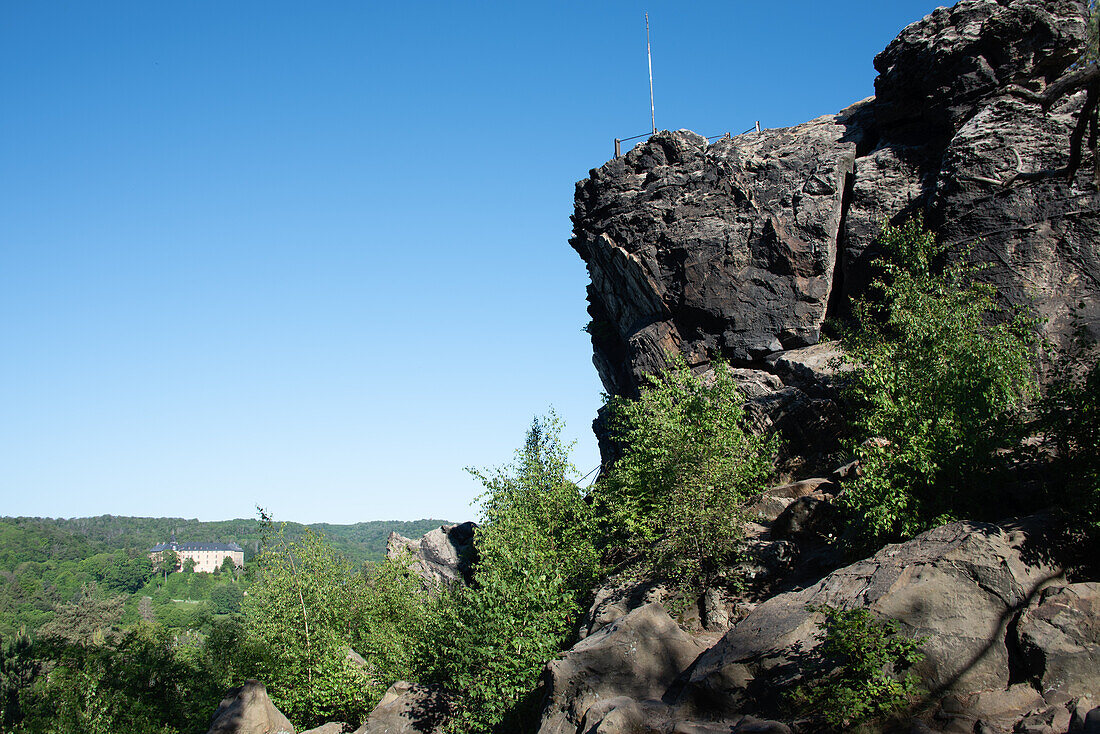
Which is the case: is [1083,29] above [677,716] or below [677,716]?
above

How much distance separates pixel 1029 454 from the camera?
1470 cm

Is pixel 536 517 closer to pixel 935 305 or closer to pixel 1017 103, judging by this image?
pixel 935 305

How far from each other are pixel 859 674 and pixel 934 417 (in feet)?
22.7

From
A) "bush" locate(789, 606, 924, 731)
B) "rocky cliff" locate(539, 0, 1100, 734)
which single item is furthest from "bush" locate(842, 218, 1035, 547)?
"bush" locate(789, 606, 924, 731)

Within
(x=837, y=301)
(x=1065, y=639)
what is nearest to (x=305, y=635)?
(x=1065, y=639)

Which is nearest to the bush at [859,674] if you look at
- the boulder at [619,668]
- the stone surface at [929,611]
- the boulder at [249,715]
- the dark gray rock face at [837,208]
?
the stone surface at [929,611]

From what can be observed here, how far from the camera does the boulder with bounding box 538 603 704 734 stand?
50.1 feet

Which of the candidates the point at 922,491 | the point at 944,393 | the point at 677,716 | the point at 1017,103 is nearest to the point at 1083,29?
the point at 1017,103

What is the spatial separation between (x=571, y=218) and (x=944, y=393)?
1103 inches

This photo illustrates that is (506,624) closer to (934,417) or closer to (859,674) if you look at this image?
(859,674)

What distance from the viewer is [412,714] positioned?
19078mm

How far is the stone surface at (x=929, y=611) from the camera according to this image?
37.9 ft

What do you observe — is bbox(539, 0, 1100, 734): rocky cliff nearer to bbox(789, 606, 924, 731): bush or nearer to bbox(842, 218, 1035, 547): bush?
bbox(789, 606, 924, 731): bush

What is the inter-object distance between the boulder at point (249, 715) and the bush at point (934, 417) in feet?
58.0
